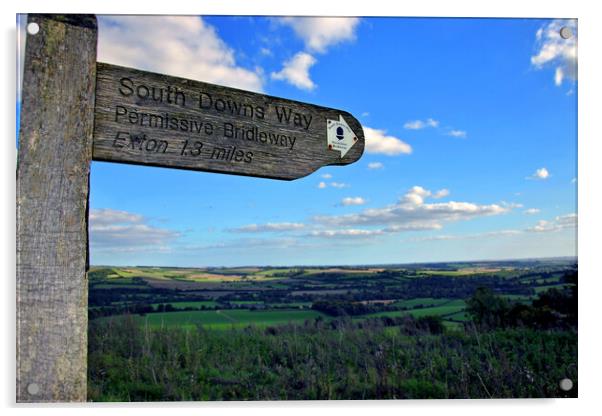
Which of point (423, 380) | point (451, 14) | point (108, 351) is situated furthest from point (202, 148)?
point (423, 380)

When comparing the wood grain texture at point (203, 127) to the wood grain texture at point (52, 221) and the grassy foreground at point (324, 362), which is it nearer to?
the wood grain texture at point (52, 221)

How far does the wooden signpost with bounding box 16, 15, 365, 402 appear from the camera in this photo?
212 cm

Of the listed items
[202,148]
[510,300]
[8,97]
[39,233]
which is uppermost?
[8,97]

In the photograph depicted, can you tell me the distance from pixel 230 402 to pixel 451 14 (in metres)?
2.81

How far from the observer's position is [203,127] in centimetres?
246

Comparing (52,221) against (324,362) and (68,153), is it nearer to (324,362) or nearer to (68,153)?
(68,153)

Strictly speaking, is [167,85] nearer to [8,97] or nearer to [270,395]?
[8,97]

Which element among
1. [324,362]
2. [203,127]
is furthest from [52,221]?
[324,362]

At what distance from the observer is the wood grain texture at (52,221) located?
2.12 metres

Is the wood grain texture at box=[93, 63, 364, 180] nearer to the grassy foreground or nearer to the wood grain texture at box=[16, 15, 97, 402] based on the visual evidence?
the wood grain texture at box=[16, 15, 97, 402]

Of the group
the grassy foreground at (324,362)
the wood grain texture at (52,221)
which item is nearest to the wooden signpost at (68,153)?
the wood grain texture at (52,221)

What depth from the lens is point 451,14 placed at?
9.24 ft

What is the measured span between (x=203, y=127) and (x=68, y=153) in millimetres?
697

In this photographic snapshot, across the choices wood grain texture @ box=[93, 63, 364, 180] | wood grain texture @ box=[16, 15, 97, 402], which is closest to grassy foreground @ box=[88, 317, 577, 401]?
wood grain texture @ box=[16, 15, 97, 402]
